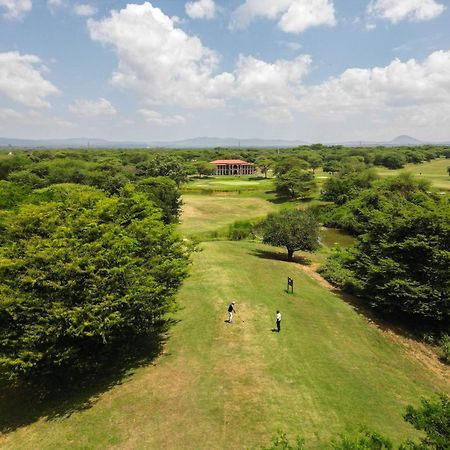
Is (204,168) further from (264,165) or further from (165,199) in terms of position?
(165,199)

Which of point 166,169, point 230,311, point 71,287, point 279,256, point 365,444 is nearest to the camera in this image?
point 365,444

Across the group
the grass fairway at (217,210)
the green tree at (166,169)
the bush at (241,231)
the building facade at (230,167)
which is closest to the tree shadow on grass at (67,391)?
the bush at (241,231)

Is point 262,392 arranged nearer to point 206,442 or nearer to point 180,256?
point 206,442

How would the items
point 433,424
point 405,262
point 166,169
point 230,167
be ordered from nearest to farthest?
point 433,424
point 405,262
point 166,169
point 230,167

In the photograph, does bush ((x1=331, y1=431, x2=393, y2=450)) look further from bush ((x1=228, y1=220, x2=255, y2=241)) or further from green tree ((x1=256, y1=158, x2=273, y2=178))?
green tree ((x1=256, y1=158, x2=273, y2=178))

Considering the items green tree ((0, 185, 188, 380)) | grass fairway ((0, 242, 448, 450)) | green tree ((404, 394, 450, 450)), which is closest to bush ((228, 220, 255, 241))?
grass fairway ((0, 242, 448, 450))

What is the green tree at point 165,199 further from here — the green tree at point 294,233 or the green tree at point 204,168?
the green tree at point 204,168

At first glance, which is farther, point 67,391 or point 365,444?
point 67,391

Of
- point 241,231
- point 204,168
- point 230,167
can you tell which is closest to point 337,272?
point 241,231
